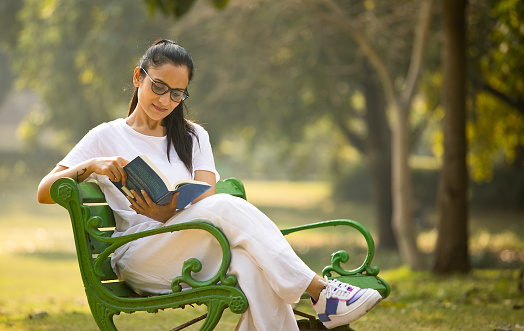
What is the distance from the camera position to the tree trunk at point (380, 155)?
13.5 m

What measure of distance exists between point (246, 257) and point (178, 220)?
34 centimetres

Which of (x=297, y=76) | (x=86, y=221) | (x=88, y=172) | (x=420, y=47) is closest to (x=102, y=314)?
(x=86, y=221)

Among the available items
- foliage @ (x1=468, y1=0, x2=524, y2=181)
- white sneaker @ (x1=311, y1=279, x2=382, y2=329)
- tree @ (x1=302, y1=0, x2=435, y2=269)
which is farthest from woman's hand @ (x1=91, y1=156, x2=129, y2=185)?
tree @ (x1=302, y1=0, x2=435, y2=269)

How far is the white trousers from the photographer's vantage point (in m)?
2.93

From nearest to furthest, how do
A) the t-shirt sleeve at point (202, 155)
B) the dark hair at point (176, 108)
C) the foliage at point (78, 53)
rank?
the dark hair at point (176, 108)
the t-shirt sleeve at point (202, 155)
the foliage at point (78, 53)

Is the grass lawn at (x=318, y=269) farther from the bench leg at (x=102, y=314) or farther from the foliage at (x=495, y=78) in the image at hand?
the foliage at (x=495, y=78)

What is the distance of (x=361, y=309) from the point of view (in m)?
2.96

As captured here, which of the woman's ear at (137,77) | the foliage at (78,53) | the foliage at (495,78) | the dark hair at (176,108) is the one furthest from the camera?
the foliage at (78,53)

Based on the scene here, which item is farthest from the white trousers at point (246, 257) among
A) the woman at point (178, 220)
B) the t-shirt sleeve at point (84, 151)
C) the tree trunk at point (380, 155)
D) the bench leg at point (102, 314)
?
the tree trunk at point (380, 155)

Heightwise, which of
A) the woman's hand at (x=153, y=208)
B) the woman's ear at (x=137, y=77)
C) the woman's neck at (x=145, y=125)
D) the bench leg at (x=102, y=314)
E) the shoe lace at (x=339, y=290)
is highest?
the woman's ear at (x=137, y=77)

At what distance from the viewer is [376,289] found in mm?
3172

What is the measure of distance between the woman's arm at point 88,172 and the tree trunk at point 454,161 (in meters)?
5.40

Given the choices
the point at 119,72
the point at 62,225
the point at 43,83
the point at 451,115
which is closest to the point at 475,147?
A: the point at 451,115

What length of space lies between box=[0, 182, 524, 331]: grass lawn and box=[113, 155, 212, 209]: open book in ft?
5.84
